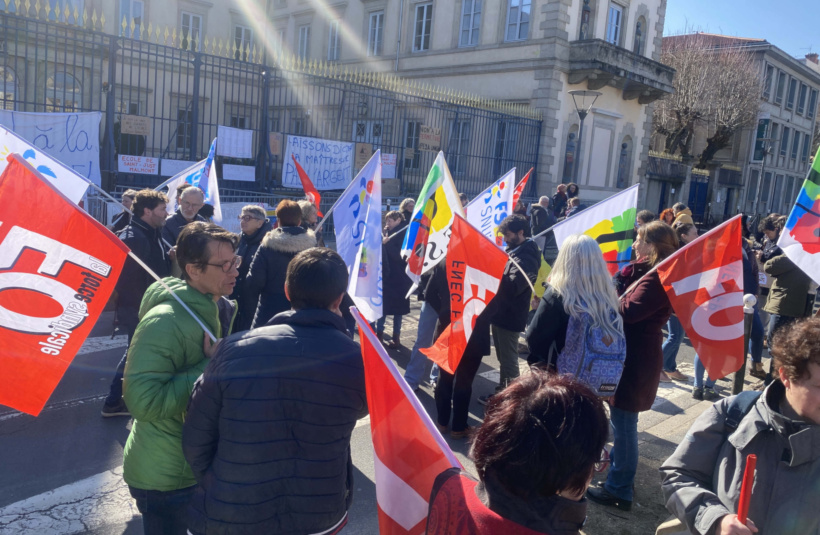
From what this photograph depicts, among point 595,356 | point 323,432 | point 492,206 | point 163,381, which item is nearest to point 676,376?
point 492,206

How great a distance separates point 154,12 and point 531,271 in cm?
2281

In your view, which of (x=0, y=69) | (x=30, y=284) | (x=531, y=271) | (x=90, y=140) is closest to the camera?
(x=30, y=284)

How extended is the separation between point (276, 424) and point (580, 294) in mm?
2136

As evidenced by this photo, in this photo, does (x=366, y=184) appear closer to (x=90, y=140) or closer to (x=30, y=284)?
(x=30, y=284)

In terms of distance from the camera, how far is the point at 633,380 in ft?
12.4

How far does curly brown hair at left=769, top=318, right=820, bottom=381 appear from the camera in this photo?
1.98 metres

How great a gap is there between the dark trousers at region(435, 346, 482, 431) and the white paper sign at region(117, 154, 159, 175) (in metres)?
8.36

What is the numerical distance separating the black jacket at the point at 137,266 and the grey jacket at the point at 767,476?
4.01 m

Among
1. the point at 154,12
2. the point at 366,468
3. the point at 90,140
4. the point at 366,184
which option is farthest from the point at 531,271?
the point at 154,12

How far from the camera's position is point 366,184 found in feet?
17.4

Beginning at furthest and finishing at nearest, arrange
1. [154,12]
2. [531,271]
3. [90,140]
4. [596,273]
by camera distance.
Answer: [154,12]
[90,140]
[531,271]
[596,273]

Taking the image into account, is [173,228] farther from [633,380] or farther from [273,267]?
[633,380]

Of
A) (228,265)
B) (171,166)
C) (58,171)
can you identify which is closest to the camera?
(228,265)

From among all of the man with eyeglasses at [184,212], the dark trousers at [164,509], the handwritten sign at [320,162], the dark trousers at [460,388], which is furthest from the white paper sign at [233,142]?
the dark trousers at [164,509]
